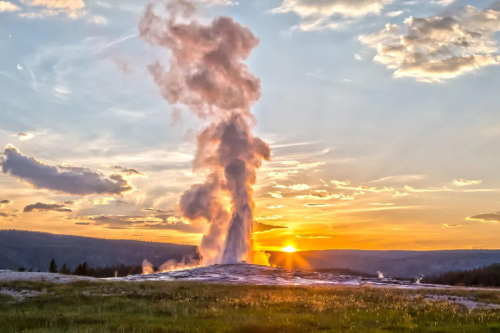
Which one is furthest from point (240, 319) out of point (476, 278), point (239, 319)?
point (476, 278)

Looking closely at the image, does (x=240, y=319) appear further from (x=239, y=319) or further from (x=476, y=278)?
(x=476, y=278)

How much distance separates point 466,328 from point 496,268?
17639cm

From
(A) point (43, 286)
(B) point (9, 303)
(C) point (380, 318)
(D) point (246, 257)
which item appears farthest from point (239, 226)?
(C) point (380, 318)

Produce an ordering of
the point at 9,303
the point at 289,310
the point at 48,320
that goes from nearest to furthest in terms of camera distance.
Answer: the point at 48,320 < the point at 289,310 < the point at 9,303

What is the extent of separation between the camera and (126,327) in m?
21.0

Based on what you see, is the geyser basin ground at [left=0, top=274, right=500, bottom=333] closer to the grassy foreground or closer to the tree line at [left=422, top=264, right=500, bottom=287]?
the grassy foreground

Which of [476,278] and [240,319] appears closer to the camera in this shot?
[240,319]

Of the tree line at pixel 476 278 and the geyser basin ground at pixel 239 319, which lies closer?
the geyser basin ground at pixel 239 319

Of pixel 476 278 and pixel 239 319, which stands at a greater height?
pixel 239 319

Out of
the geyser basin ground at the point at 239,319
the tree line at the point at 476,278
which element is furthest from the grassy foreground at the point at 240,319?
the tree line at the point at 476,278

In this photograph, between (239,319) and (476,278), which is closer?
(239,319)

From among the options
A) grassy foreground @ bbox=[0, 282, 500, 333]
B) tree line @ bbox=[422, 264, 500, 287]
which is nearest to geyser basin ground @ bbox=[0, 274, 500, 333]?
grassy foreground @ bbox=[0, 282, 500, 333]

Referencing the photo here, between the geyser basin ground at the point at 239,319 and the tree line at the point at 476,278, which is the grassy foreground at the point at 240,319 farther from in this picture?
the tree line at the point at 476,278

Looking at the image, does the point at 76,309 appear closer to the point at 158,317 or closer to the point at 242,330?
the point at 158,317
